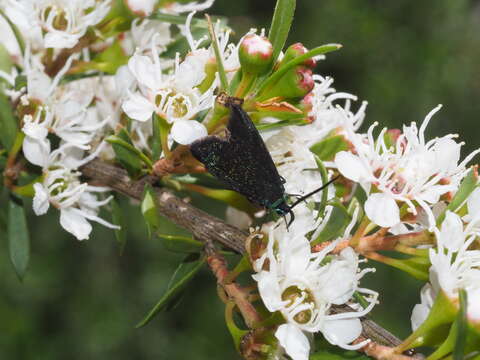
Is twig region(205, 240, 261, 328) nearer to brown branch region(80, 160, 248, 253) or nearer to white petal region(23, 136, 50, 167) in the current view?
brown branch region(80, 160, 248, 253)

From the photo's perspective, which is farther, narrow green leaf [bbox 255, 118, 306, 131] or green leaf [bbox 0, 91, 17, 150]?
green leaf [bbox 0, 91, 17, 150]

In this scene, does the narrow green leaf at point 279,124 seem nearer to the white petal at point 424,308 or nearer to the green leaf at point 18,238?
the white petal at point 424,308

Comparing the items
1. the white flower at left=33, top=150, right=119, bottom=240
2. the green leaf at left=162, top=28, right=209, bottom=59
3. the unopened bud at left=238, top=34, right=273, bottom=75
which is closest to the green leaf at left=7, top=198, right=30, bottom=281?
the white flower at left=33, top=150, right=119, bottom=240

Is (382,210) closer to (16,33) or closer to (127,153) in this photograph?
(127,153)

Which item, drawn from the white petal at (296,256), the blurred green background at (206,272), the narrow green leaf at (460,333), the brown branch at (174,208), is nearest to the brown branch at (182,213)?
the brown branch at (174,208)

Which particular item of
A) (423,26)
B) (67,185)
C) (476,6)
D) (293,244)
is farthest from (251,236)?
(476,6)

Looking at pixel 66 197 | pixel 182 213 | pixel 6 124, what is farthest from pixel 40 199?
pixel 182 213

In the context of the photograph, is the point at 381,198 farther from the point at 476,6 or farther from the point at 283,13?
the point at 476,6
